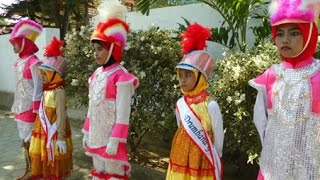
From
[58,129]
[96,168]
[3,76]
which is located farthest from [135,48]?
[3,76]

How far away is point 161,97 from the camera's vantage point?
4.55 metres

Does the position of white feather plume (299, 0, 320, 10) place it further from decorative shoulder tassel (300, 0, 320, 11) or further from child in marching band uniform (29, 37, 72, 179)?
child in marching band uniform (29, 37, 72, 179)

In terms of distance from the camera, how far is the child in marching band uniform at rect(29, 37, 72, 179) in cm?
407

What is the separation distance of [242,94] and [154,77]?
1442 mm

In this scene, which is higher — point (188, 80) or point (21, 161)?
point (188, 80)

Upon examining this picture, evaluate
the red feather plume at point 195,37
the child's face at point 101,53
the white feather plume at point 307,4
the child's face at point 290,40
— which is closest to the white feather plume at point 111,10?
the child's face at point 101,53

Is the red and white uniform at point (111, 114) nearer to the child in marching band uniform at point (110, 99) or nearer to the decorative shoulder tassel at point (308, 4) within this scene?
the child in marching band uniform at point (110, 99)

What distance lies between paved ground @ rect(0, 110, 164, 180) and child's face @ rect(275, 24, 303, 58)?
2771 mm

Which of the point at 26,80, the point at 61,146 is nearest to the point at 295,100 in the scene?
the point at 61,146

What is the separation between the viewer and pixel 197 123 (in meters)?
2.87

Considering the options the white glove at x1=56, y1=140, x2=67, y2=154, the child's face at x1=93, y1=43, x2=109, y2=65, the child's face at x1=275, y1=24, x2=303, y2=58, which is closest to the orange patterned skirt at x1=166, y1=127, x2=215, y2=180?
the child's face at x1=275, y1=24, x2=303, y2=58

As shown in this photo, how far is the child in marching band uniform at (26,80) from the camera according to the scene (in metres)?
4.32

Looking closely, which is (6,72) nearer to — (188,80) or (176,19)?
(176,19)

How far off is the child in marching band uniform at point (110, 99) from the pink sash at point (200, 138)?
27.1 inches
